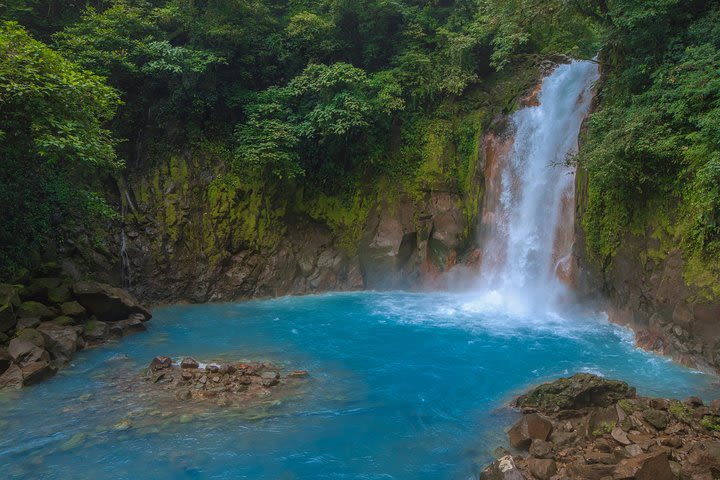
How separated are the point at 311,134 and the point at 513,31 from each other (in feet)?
23.0

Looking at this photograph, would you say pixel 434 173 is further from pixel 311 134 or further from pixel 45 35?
pixel 45 35

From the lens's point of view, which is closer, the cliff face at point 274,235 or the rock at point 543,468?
the rock at point 543,468

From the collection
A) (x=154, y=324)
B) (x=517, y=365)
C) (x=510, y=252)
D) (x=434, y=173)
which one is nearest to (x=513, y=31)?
(x=434, y=173)

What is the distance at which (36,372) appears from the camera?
8633 mm

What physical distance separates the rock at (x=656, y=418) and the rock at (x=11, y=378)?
400 inches

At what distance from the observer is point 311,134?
15734 mm

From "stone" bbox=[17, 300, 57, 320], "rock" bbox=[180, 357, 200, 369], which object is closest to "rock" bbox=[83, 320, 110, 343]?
"stone" bbox=[17, 300, 57, 320]

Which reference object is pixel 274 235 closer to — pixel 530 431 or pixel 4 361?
Answer: pixel 4 361

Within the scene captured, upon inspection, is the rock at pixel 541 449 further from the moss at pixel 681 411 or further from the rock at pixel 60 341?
the rock at pixel 60 341

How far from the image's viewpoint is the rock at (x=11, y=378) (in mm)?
8445

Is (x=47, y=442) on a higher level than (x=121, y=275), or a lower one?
lower

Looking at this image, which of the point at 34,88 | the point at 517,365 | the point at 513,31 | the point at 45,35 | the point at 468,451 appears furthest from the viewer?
the point at 45,35

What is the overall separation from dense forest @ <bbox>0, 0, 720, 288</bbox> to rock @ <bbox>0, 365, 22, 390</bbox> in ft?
10.8

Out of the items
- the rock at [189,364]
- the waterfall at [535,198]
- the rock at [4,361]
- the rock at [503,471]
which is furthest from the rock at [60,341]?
the waterfall at [535,198]
